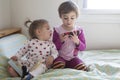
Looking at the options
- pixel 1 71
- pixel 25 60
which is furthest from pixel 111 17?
pixel 1 71

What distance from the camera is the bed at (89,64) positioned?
1218 millimetres

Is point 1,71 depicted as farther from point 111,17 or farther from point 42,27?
point 111,17

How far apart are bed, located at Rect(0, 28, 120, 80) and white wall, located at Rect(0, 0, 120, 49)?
182 millimetres

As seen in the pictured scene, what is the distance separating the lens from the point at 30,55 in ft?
4.78

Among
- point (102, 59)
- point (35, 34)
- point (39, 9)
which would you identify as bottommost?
point (102, 59)

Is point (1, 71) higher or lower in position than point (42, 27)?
lower

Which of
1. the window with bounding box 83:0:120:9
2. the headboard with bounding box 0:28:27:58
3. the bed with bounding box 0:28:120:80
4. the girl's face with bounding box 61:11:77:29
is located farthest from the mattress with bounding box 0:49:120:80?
the window with bounding box 83:0:120:9

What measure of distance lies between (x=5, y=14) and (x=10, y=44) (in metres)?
0.44

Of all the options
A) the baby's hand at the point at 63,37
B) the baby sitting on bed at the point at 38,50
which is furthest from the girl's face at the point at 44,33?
the baby's hand at the point at 63,37

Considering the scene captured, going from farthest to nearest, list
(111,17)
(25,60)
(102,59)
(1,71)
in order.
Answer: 1. (111,17)
2. (102,59)
3. (25,60)
4. (1,71)

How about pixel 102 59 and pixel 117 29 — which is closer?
pixel 102 59

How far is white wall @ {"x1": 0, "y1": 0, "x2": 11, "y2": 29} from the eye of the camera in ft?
6.14

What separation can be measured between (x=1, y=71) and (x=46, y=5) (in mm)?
937

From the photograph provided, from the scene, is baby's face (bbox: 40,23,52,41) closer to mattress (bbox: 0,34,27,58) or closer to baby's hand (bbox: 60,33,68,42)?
baby's hand (bbox: 60,33,68,42)
